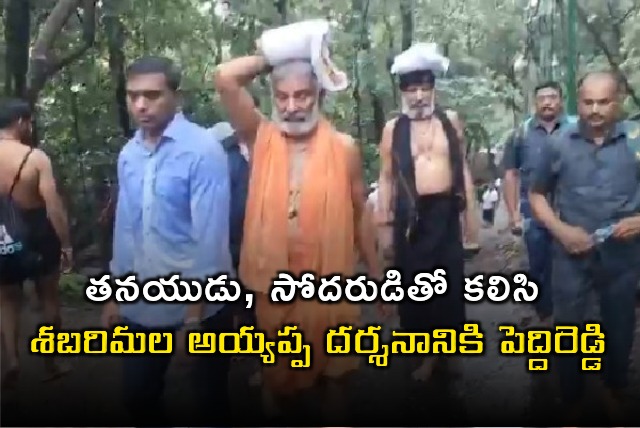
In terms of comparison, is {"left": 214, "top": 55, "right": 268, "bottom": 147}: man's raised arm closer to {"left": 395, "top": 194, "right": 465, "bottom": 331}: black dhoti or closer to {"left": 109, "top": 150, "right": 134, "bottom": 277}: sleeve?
{"left": 109, "top": 150, "right": 134, "bottom": 277}: sleeve

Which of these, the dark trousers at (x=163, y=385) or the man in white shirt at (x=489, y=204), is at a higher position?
the man in white shirt at (x=489, y=204)

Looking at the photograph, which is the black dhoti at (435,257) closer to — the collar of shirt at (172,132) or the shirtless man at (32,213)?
the collar of shirt at (172,132)

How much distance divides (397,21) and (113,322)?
5.01 ft

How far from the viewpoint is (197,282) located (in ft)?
8.49

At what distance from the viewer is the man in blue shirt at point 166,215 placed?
98.9 inches

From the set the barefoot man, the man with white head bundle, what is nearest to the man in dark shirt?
the barefoot man

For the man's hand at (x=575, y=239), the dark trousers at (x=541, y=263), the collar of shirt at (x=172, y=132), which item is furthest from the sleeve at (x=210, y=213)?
the man's hand at (x=575, y=239)

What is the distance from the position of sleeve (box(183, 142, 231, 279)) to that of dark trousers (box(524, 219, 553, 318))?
110cm

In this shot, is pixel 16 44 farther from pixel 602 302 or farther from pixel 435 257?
pixel 602 302

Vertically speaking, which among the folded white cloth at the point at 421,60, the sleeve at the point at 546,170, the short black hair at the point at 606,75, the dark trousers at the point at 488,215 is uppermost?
the folded white cloth at the point at 421,60

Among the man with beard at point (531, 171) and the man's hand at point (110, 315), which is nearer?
the man with beard at point (531, 171)

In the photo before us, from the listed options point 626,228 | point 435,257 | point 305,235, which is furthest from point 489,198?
point 305,235

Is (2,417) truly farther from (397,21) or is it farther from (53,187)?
(397,21)

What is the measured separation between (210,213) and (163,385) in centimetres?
70
